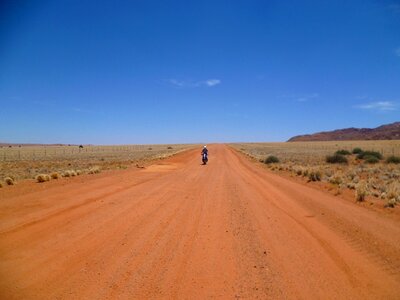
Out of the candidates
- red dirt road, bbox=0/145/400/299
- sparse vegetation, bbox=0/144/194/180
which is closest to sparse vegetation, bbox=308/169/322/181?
red dirt road, bbox=0/145/400/299

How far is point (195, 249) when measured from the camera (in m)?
7.23

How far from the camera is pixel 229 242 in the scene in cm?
773

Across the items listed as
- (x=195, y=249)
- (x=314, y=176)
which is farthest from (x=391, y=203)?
(x=195, y=249)

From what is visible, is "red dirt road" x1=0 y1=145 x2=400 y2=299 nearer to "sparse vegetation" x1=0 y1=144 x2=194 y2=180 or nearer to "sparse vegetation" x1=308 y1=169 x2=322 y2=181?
"sparse vegetation" x1=308 y1=169 x2=322 y2=181

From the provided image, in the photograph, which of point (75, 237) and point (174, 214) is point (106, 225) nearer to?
point (75, 237)

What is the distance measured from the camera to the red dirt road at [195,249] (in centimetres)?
542

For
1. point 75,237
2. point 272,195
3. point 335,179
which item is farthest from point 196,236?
point 335,179

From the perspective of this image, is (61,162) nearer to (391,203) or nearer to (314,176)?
(314,176)

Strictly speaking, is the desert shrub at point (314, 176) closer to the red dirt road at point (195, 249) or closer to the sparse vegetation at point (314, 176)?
the sparse vegetation at point (314, 176)

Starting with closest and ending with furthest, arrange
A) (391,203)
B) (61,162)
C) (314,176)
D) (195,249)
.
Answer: (195,249), (391,203), (314,176), (61,162)

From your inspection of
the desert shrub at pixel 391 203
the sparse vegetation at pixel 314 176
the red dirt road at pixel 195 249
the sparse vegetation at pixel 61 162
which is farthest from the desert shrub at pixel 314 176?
the sparse vegetation at pixel 61 162

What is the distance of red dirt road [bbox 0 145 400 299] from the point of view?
542 centimetres

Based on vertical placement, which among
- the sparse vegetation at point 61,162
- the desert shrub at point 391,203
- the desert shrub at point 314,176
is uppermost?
the sparse vegetation at point 61,162

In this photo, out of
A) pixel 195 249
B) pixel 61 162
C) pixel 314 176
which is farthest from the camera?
pixel 61 162
